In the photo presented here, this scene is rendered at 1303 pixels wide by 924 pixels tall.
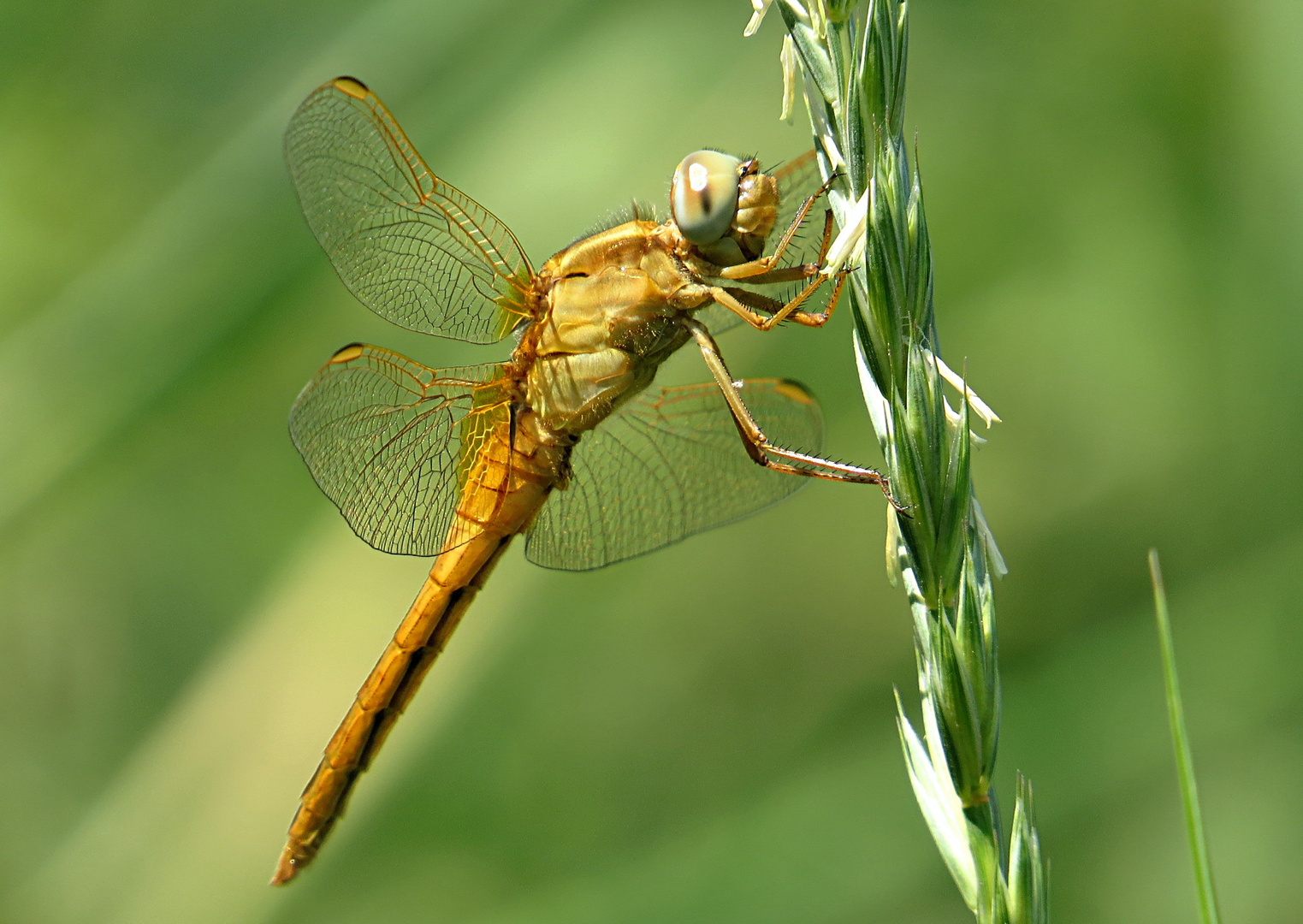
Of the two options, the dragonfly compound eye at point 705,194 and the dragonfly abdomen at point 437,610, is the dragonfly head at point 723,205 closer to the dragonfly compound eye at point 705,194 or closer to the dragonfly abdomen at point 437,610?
the dragonfly compound eye at point 705,194

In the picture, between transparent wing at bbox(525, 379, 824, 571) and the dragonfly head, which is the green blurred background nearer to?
transparent wing at bbox(525, 379, 824, 571)

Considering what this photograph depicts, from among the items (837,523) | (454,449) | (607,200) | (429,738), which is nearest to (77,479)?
A: (429,738)

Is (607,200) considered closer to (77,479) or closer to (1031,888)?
(77,479)

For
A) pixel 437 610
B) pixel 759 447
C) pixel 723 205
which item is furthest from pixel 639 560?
pixel 723 205

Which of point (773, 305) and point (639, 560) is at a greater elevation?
point (773, 305)

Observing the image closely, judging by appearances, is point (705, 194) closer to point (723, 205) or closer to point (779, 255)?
point (723, 205)

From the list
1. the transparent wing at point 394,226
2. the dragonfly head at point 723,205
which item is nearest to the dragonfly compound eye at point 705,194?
the dragonfly head at point 723,205

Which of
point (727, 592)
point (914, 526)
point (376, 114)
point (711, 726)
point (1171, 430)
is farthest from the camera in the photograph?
point (727, 592)

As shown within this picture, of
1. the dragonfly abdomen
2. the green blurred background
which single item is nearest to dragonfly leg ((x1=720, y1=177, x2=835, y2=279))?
the dragonfly abdomen
